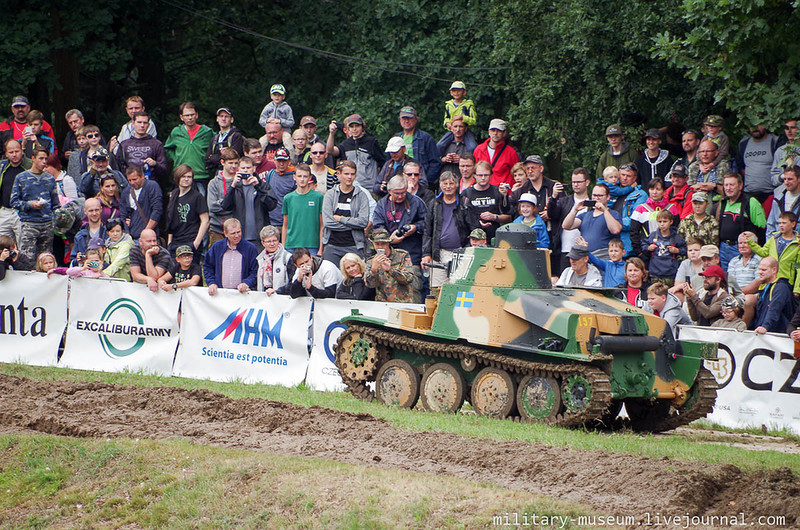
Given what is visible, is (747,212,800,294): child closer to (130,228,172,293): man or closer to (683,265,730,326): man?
(683,265,730,326): man

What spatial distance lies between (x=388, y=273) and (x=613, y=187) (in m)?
4.26

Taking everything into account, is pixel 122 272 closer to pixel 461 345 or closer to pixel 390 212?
pixel 390 212

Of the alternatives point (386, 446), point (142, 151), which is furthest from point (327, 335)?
point (142, 151)

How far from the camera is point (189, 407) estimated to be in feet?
47.4

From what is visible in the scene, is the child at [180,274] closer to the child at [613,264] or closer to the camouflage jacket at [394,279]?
the camouflage jacket at [394,279]

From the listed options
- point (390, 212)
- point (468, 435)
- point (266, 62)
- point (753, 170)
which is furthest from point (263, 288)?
point (266, 62)

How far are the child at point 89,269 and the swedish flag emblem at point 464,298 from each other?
7124mm

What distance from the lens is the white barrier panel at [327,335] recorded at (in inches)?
682

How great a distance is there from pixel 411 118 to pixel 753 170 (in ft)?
20.8

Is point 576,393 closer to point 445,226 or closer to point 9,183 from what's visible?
point 445,226

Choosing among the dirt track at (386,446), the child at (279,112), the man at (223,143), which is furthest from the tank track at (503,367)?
the child at (279,112)

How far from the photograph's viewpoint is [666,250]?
17766mm

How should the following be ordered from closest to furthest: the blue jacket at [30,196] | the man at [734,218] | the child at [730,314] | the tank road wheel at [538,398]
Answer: the tank road wheel at [538,398], the child at [730,314], the man at [734,218], the blue jacket at [30,196]

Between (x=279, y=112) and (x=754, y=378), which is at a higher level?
(x=279, y=112)
